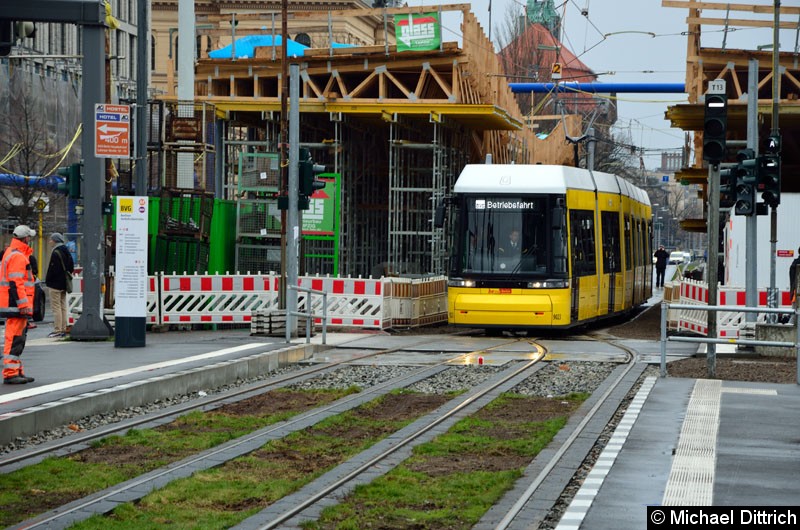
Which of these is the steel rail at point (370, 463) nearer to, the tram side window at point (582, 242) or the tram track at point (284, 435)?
the tram track at point (284, 435)

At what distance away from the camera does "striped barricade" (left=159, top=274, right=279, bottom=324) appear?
29.2 metres

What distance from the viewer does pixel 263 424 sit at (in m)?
14.6

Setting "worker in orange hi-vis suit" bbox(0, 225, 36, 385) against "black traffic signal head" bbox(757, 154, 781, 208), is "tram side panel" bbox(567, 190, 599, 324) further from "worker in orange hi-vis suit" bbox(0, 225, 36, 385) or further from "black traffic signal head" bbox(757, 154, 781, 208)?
"worker in orange hi-vis suit" bbox(0, 225, 36, 385)

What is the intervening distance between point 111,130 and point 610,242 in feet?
44.9

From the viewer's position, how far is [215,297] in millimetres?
29531

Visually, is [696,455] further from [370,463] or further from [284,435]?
[284,435]

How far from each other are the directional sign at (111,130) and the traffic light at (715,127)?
29.1 ft

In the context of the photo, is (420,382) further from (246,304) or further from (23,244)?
(246,304)

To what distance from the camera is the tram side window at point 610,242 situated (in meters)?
31.5

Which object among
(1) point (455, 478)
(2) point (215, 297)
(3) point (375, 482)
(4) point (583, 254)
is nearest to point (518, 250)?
(4) point (583, 254)

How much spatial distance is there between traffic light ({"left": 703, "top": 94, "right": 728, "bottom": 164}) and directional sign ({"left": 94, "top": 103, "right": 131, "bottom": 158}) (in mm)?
8857

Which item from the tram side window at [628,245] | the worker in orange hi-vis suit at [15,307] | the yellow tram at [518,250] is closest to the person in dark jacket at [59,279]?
the yellow tram at [518,250]

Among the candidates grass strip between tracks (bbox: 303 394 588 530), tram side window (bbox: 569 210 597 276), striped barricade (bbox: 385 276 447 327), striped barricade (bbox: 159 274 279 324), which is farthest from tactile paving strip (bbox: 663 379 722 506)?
striped barricade (bbox: 159 274 279 324)

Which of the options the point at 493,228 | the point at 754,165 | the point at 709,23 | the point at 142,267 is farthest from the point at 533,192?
the point at 709,23
